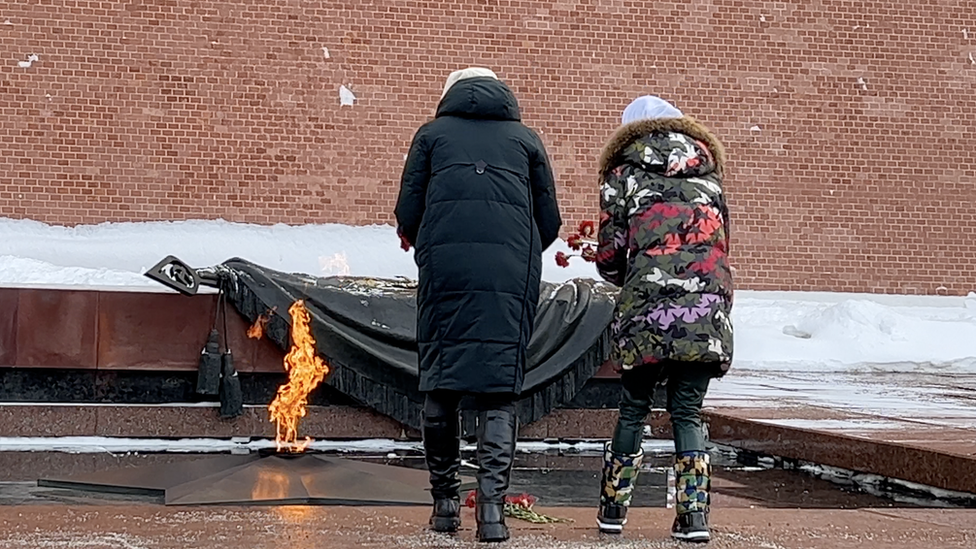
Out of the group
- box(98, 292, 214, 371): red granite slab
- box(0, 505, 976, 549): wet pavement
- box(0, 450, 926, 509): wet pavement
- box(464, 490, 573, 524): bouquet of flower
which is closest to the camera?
→ box(0, 505, 976, 549): wet pavement

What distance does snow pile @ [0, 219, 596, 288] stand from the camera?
36.0 ft

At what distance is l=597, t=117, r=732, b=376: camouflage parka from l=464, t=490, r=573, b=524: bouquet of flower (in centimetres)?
59

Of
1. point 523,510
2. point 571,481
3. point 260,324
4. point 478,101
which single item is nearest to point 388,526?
point 523,510

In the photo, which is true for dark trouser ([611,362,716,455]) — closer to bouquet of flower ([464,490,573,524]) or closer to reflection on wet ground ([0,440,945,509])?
bouquet of flower ([464,490,573,524])

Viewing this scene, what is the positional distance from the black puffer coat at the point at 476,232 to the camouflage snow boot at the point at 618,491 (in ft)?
1.22

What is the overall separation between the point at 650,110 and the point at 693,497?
3.54 feet

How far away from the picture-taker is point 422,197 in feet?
10.5

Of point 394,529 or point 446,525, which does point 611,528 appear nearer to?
point 446,525

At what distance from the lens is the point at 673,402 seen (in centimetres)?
319

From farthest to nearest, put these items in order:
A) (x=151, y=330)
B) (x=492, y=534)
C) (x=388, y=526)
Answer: (x=151, y=330) → (x=388, y=526) → (x=492, y=534)

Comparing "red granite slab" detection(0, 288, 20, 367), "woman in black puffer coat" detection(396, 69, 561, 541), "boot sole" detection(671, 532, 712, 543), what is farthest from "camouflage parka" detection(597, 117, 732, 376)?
"red granite slab" detection(0, 288, 20, 367)

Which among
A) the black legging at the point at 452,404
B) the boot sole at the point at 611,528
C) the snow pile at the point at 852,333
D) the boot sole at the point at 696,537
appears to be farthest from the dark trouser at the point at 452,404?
the snow pile at the point at 852,333

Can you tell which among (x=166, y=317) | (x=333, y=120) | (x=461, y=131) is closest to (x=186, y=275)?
(x=166, y=317)

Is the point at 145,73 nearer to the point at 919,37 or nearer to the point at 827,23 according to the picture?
the point at 827,23
